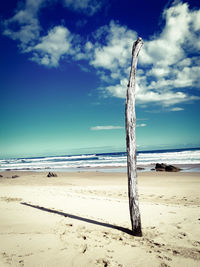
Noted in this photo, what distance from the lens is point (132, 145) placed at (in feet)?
13.9

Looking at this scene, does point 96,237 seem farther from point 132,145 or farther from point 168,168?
point 168,168

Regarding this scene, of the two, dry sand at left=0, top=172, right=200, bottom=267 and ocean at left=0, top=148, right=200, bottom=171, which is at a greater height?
dry sand at left=0, top=172, right=200, bottom=267

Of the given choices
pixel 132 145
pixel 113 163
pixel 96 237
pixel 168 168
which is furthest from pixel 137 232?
pixel 113 163

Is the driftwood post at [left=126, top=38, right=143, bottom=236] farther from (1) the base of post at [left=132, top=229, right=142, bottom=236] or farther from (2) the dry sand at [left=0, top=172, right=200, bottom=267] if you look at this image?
(2) the dry sand at [left=0, top=172, right=200, bottom=267]

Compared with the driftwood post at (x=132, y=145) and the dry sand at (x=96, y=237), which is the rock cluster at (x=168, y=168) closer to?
the dry sand at (x=96, y=237)

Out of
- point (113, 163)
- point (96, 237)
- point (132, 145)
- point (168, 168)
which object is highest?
point (132, 145)

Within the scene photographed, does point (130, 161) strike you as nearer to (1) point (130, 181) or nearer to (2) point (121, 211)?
(1) point (130, 181)

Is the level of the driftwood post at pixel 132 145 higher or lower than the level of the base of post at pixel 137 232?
higher

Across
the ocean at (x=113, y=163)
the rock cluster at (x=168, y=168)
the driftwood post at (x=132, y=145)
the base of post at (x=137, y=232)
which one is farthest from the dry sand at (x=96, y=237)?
the ocean at (x=113, y=163)

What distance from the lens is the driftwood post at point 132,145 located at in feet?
13.9

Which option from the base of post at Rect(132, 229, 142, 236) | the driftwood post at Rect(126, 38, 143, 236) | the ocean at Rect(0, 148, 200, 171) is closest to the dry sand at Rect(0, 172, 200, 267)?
the base of post at Rect(132, 229, 142, 236)

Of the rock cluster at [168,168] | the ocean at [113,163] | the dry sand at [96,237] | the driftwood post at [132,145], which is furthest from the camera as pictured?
the ocean at [113,163]

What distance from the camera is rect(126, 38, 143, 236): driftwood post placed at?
4.22 m

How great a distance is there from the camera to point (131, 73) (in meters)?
4.34
